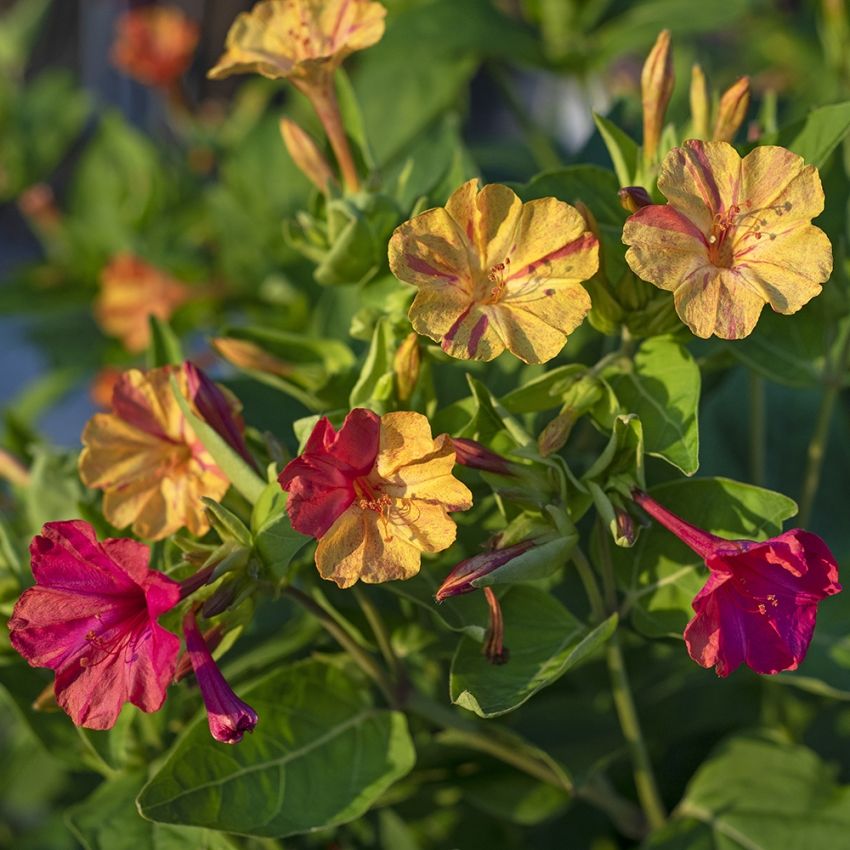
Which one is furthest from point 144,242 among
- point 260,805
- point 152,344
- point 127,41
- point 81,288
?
point 260,805

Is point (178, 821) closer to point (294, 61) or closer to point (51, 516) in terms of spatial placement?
point (51, 516)

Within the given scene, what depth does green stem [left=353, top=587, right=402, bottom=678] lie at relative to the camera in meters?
0.88

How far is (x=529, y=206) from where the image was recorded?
0.77 m

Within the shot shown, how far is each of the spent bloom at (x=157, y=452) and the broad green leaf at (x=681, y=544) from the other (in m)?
0.32

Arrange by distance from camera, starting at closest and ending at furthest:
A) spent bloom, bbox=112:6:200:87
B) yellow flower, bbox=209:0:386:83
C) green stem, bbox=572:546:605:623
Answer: green stem, bbox=572:546:605:623, yellow flower, bbox=209:0:386:83, spent bloom, bbox=112:6:200:87

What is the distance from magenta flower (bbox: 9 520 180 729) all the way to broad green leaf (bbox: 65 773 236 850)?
0.57 ft

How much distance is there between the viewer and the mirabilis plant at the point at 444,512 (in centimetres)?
75

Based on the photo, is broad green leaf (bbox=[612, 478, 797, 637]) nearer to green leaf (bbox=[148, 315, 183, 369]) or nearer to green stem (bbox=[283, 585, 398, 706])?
green stem (bbox=[283, 585, 398, 706])

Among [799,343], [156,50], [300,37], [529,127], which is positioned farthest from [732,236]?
[156,50]

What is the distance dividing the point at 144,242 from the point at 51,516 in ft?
3.61

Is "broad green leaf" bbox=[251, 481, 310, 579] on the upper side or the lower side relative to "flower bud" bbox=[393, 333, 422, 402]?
lower

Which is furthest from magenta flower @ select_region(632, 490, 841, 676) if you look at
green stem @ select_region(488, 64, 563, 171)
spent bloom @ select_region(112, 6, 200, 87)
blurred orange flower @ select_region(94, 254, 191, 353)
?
spent bloom @ select_region(112, 6, 200, 87)

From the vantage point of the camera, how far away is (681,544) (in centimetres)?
86

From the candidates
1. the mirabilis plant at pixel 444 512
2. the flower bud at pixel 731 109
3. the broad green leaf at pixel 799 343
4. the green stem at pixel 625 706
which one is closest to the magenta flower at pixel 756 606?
the mirabilis plant at pixel 444 512
